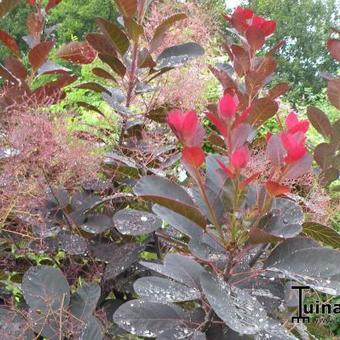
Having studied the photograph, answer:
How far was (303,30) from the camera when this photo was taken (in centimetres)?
2336

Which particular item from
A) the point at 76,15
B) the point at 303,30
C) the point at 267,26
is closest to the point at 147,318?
the point at 267,26

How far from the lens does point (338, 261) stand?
3.45 ft

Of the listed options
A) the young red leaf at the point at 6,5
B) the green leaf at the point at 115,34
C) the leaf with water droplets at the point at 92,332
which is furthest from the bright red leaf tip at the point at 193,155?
the young red leaf at the point at 6,5

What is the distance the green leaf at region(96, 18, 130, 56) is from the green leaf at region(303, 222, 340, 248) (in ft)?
2.27

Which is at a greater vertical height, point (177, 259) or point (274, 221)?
point (274, 221)

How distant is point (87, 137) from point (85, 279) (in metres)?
0.38

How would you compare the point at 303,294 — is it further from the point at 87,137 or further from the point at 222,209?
the point at 87,137

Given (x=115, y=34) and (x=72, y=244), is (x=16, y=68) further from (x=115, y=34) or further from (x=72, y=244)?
(x=72, y=244)

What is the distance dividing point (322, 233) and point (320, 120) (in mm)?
584

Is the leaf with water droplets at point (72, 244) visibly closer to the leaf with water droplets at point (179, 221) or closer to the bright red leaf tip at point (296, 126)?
the leaf with water droplets at point (179, 221)

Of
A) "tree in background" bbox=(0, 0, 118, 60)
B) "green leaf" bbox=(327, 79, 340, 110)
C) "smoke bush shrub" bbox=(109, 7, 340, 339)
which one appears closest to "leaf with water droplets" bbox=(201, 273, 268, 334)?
"smoke bush shrub" bbox=(109, 7, 340, 339)

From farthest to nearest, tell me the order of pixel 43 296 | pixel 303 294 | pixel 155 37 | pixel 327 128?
pixel 327 128
pixel 155 37
pixel 303 294
pixel 43 296

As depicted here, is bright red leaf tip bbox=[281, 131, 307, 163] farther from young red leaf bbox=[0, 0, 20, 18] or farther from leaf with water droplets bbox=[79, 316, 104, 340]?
young red leaf bbox=[0, 0, 20, 18]

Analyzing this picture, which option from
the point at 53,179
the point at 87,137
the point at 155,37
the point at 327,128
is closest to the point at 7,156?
the point at 53,179
